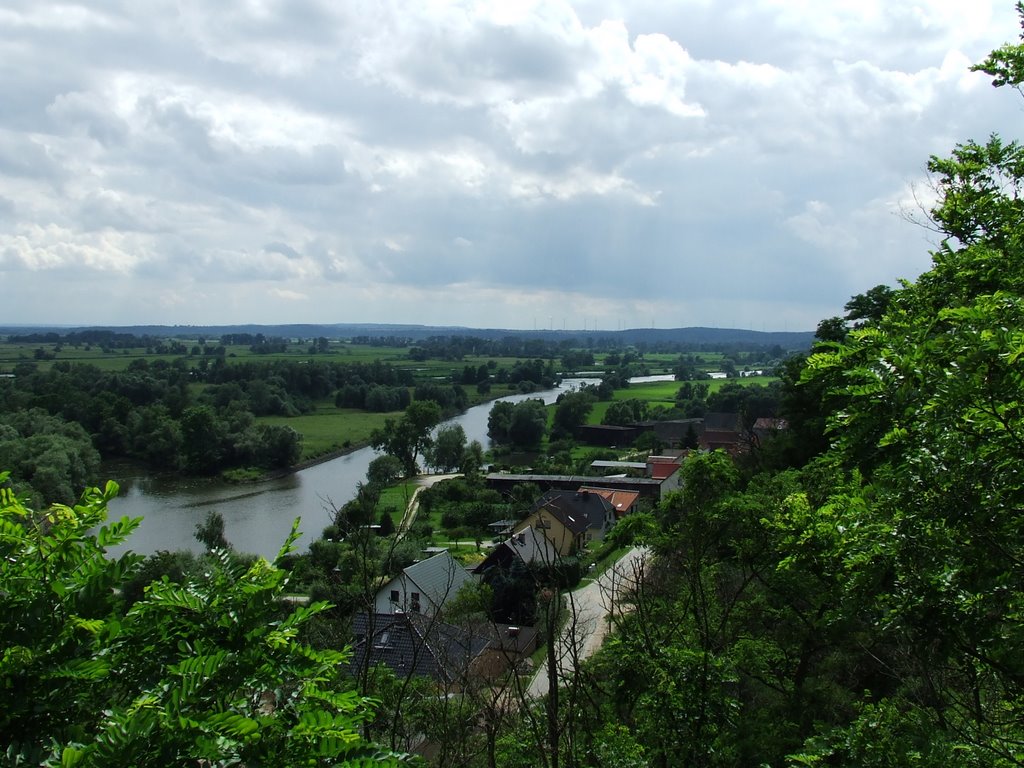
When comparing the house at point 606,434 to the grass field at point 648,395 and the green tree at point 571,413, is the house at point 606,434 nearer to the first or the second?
the green tree at point 571,413

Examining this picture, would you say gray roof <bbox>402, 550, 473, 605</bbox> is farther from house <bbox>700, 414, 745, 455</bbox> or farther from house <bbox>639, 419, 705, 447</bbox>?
house <bbox>639, 419, 705, 447</bbox>

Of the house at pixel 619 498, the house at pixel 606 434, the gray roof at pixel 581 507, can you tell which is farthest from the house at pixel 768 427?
the house at pixel 606 434

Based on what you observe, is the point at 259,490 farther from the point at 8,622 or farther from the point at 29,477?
the point at 8,622

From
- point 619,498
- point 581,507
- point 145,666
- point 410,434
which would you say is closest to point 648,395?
point 410,434

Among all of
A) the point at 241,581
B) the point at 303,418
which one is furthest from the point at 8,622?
the point at 303,418

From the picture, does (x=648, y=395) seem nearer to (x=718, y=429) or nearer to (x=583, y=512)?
(x=718, y=429)

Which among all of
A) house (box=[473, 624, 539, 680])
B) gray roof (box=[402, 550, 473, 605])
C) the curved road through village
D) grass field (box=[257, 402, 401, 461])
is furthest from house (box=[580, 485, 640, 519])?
grass field (box=[257, 402, 401, 461])
